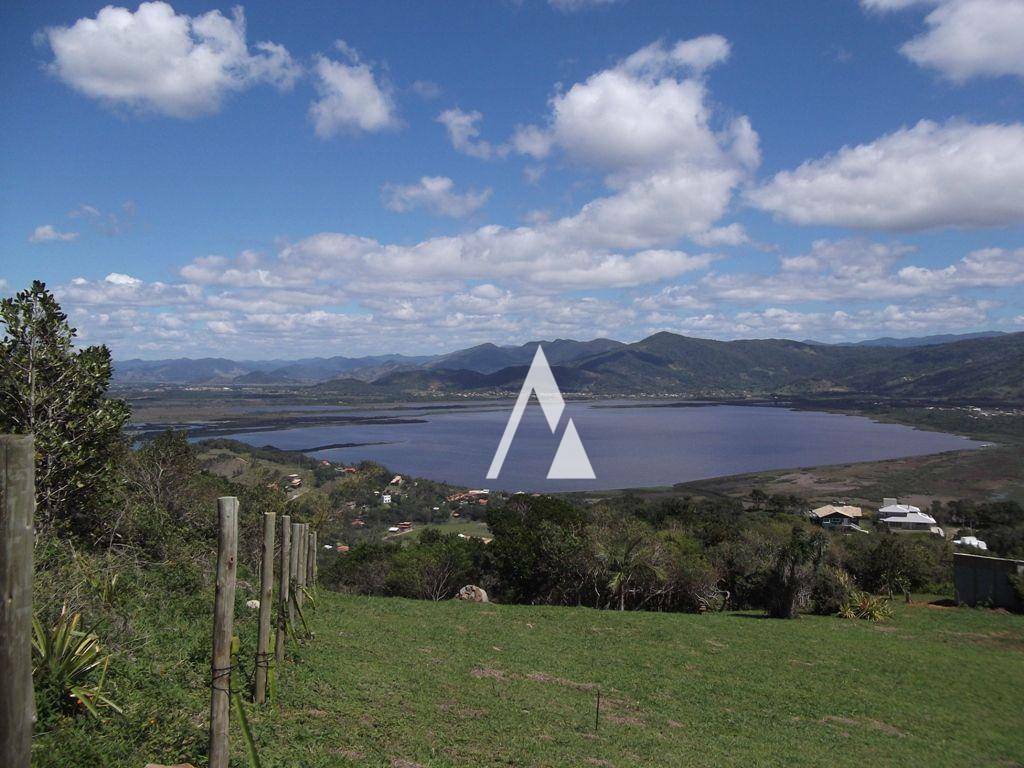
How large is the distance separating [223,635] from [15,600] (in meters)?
2.20

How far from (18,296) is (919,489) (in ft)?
237

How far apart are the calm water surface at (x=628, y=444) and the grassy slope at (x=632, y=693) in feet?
185

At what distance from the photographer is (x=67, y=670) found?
4508mm

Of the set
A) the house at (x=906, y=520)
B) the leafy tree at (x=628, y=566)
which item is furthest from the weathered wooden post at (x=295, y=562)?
the house at (x=906, y=520)

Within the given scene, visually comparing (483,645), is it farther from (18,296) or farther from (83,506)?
(18,296)

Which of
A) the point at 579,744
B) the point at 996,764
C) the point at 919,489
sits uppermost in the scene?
the point at 579,744

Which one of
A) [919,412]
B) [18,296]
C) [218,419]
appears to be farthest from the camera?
[919,412]

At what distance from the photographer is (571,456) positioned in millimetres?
73812

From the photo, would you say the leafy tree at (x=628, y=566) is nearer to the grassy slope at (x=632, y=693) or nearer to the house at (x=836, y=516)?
the grassy slope at (x=632, y=693)

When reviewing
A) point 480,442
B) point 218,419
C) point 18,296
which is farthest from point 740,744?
point 218,419

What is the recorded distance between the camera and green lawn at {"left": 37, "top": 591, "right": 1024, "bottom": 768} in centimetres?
536

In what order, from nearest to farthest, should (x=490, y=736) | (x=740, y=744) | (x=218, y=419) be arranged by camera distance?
1. (x=490, y=736)
2. (x=740, y=744)
3. (x=218, y=419)

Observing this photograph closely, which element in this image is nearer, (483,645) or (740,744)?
(740,744)

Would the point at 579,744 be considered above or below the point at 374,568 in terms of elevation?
above
